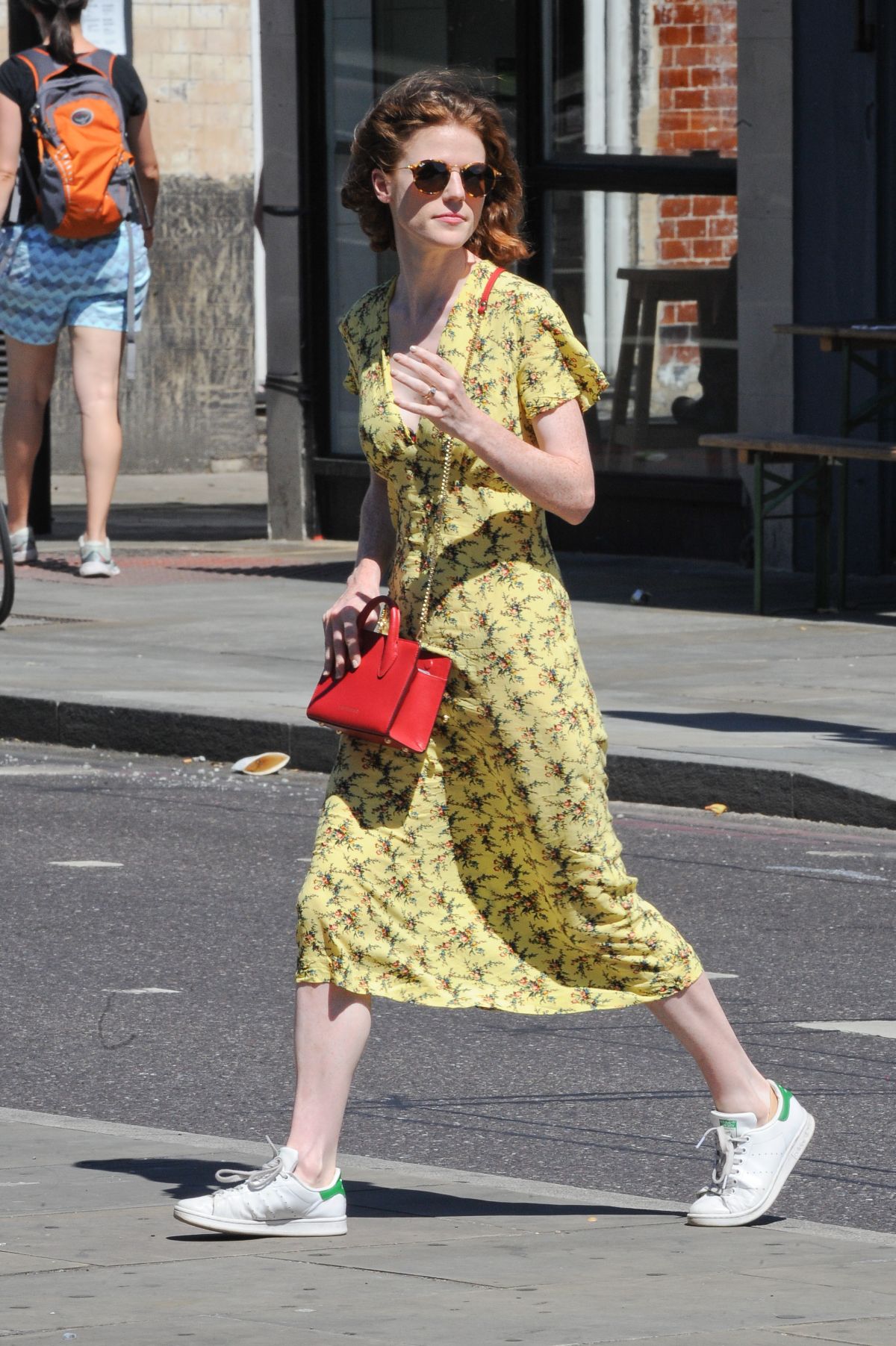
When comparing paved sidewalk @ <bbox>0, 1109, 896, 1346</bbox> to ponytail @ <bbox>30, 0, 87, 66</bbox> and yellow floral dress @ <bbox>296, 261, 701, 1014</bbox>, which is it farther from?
ponytail @ <bbox>30, 0, 87, 66</bbox>

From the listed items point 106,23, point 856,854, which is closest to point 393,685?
point 856,854

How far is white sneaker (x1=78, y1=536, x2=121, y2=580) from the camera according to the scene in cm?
1366

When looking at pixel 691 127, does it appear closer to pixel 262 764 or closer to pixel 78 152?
pixel 78 152

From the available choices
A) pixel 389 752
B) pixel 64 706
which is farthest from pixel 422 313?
pixel 64 706

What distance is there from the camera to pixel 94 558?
13.7 meters

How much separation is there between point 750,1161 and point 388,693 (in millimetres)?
929

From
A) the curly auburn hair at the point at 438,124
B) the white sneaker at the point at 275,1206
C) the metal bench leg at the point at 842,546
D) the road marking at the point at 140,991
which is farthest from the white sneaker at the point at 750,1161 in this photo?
the metal bench leg at the point at 842,546

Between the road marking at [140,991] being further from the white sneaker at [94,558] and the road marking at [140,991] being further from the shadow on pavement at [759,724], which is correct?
the white sneaker at [94,558]

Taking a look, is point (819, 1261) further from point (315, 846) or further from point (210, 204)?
point (210, 204)

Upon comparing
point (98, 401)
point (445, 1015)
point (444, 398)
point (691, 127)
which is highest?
point (691, 127)

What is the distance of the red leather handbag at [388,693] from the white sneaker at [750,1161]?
2.62 ft

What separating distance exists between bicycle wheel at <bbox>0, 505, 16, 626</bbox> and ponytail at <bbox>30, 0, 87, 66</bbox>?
91.5 inches

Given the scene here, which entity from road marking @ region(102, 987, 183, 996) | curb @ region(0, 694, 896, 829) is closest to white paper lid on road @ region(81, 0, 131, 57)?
curb @ region(0, 694, 896, 829)

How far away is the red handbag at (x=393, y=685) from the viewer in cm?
437
